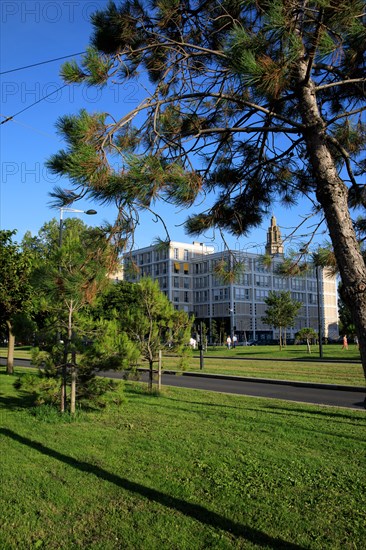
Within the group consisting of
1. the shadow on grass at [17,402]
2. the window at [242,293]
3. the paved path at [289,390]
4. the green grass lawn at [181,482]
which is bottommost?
the paved path at [289,390]

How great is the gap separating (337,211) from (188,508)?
2962mm

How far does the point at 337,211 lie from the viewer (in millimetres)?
3365

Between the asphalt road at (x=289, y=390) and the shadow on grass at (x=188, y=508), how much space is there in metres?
7.46

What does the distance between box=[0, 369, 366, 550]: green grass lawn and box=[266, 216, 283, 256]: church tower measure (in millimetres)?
2479

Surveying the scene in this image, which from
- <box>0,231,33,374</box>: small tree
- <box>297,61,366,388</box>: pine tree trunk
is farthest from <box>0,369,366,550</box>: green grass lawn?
<box>0,231,33,374</box>: small tree

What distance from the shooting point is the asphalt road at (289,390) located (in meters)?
12.7

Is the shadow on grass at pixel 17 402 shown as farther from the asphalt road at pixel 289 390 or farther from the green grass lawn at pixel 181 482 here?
the asphalt road at pixel 289 390

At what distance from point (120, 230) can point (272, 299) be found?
41487 millimetres

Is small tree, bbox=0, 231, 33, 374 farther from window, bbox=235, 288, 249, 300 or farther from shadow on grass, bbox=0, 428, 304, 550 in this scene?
window, bbox=235, 288, 249, 300

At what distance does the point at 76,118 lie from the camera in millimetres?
4109

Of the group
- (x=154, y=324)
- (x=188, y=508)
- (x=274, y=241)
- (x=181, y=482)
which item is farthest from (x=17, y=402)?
(x=274, y=241)

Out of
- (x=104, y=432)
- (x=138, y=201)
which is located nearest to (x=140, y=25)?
(x=138, y=201)

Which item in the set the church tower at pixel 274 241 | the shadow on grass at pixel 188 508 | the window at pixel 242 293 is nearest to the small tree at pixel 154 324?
the shadow on grass at pixel 188 508

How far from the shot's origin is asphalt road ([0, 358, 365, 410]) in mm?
12723
